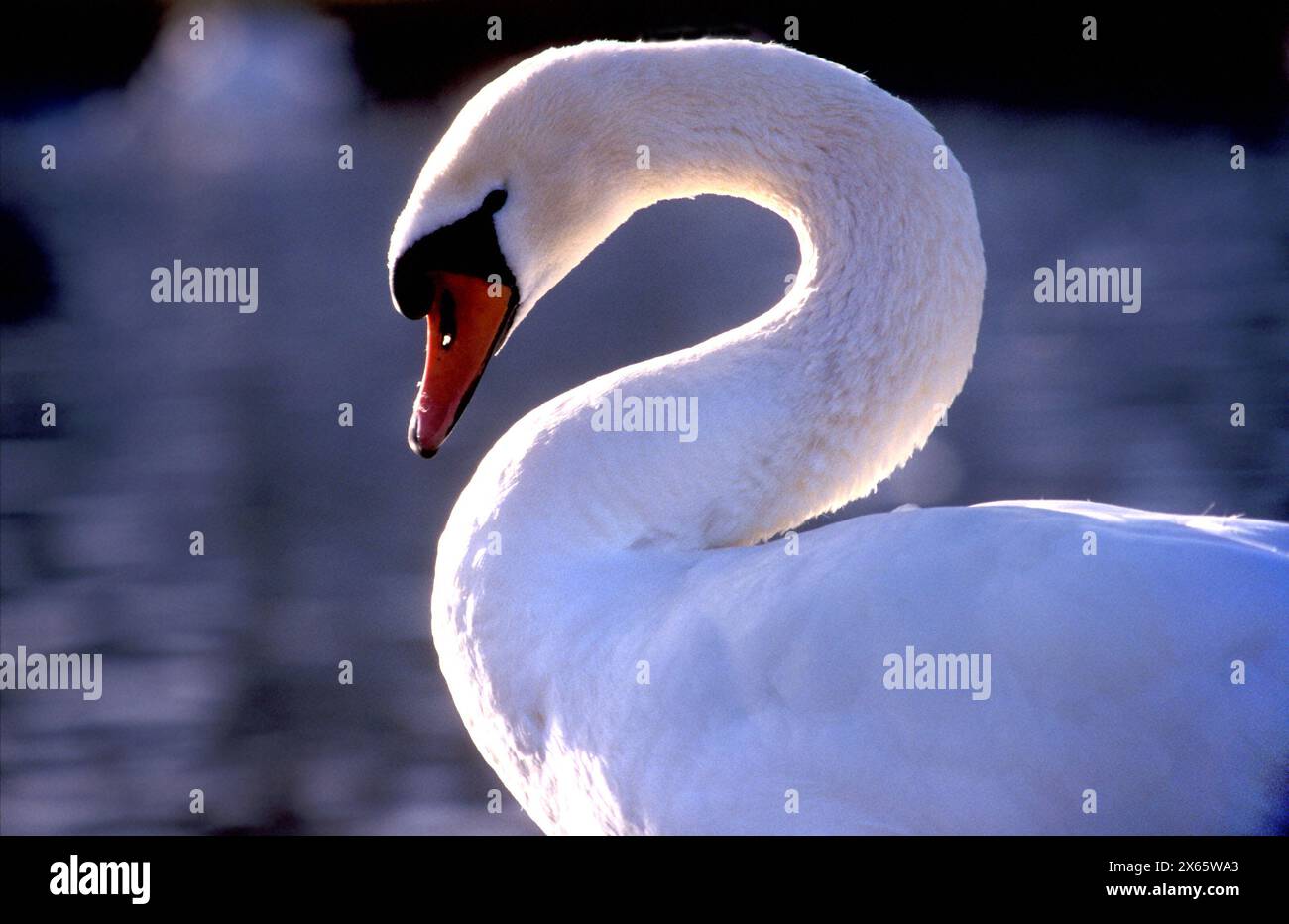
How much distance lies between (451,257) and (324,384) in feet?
11.2

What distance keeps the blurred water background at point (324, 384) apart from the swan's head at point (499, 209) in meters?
1.43

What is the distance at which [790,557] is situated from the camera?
1838 mm

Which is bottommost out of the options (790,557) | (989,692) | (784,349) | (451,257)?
(989,692)

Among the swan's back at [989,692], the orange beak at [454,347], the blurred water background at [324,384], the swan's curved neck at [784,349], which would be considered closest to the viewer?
the swan's back at [989,692]

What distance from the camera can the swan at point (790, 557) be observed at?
170 cm

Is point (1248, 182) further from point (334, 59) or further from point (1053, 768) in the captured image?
point (1053, 768)

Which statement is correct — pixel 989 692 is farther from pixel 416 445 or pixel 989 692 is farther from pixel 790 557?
pixel 416 445

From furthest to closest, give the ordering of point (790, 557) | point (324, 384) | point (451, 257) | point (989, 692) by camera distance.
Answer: point (324, 384) < point (451, 257) < point (790, 557) < point (989, 692)

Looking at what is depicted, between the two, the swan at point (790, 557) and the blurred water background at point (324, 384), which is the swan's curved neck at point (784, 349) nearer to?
the swan at point (790, 557)

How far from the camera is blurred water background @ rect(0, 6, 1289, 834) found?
3.61m

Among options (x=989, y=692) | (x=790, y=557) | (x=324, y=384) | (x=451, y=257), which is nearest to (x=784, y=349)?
(x=790, y=557)

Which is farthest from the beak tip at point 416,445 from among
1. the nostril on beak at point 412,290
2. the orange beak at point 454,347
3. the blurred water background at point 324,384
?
the blurred water background at point 324,384

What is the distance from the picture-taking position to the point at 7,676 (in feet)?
13.0

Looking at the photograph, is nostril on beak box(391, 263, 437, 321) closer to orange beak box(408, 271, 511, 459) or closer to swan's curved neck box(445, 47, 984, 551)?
orange beak box(408, 271, 511, 459)
